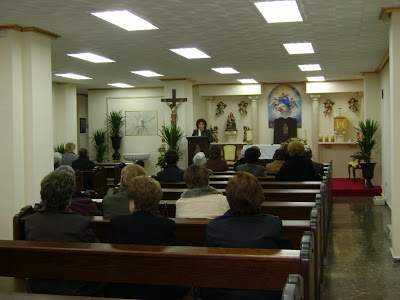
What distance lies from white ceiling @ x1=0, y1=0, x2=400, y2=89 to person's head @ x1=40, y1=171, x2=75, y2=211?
288cm

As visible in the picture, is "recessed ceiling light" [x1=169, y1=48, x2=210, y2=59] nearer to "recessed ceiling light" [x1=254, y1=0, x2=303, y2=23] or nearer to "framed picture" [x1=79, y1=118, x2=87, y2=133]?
"recessed ceiling light" [x1=254, y1=0, x2=303, y2=23]

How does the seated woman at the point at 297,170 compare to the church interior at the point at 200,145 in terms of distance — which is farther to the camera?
the seated woman at the point at 297,170

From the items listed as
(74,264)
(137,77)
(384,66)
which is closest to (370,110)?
(384,66)

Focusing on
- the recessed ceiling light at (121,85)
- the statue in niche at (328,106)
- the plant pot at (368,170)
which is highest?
the recessed ceiling light at (121,85)

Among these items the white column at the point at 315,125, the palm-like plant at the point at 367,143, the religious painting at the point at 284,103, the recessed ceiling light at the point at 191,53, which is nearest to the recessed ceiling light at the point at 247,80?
the religious painting at the point at 284,103

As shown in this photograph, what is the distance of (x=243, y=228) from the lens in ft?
8.71

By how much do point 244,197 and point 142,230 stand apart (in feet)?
1.91

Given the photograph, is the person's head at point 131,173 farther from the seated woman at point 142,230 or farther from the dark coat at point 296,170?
the dark coat at point 296,170

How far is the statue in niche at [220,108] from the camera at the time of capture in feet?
51.2

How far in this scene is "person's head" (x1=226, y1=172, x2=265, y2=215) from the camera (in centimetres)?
274

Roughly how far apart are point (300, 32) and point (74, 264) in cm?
553

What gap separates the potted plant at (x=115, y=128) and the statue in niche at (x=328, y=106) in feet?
19.3

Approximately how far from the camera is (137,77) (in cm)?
1263

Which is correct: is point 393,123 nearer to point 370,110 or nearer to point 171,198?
point 171,198
